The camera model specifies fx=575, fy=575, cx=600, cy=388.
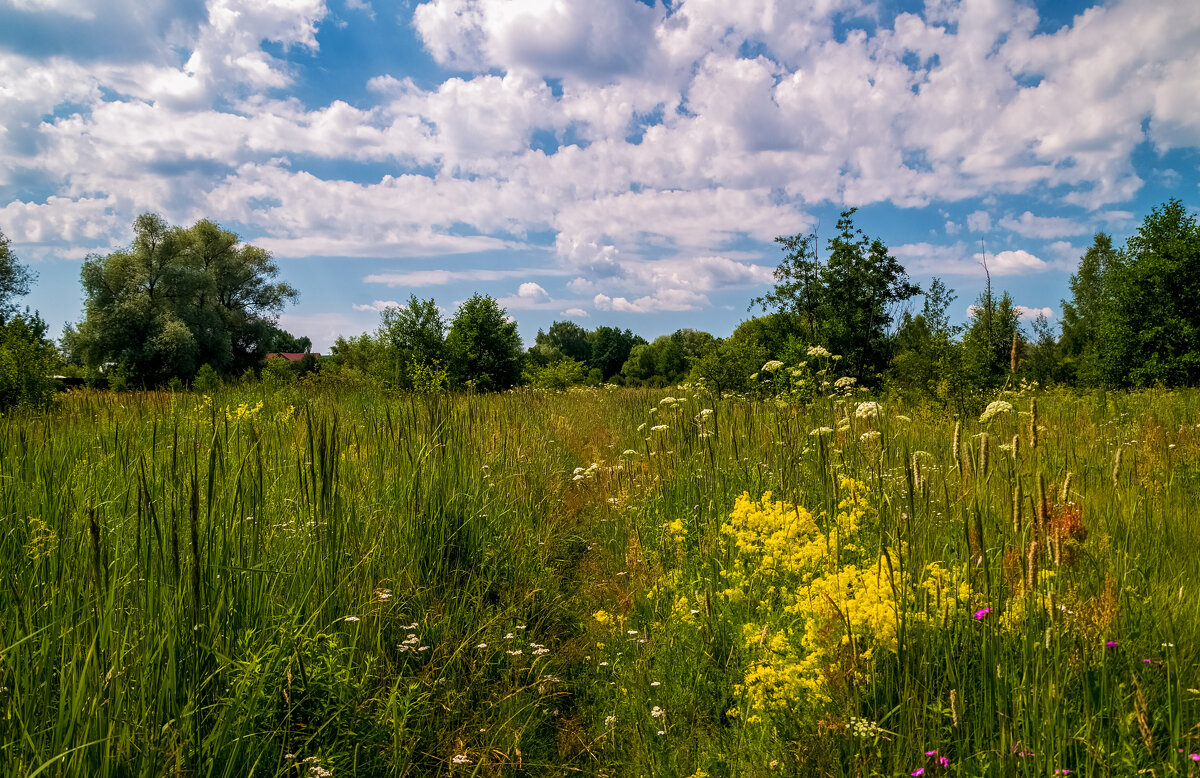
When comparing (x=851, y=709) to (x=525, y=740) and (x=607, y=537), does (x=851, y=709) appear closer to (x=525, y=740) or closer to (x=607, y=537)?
(x=525, y=740)

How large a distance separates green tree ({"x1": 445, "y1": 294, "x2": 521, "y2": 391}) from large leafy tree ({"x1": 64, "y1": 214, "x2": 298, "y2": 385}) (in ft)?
93.7

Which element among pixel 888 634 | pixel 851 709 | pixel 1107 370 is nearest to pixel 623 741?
pixel 851 709

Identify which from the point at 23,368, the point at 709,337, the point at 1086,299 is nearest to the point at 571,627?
the point at 23,368

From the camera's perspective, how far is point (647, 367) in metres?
110

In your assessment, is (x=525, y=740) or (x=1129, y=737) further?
(x=525, y=740)

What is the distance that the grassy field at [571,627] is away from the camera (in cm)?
183

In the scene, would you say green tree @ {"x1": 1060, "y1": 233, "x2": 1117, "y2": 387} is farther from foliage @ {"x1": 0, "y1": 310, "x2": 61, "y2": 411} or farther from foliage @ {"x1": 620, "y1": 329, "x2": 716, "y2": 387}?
foliage @ {"x1": 0, "y1": 310, "x2": 61, "y2": 411}

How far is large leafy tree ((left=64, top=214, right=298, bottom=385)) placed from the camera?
3950 cm

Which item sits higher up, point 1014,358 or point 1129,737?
point 1014,358

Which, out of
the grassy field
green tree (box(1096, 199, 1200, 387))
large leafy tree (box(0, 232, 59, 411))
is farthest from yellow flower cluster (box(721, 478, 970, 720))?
green tree (box(1096, 199, 1200, 387))

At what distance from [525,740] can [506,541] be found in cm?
172

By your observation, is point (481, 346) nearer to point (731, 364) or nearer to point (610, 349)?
point (731, 364)

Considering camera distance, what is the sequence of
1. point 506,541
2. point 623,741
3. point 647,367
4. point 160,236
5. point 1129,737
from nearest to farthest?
point 1129,737
point 623,741
point 506,541
point 160,236
point 647,367

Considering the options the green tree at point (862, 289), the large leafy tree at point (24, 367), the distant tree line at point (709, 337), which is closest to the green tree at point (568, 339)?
the distant tree line at point (709, 337)
